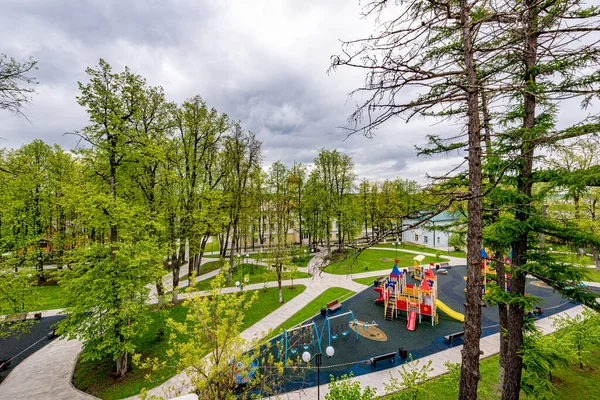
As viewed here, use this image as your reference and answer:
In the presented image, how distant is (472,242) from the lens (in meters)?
4.30

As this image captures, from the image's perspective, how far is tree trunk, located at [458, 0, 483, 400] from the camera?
4219mm

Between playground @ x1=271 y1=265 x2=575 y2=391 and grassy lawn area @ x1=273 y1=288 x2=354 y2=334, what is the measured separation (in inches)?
25.9

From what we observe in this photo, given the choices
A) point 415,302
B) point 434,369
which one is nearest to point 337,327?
point 434,369

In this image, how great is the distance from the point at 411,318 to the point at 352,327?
12.5 feet

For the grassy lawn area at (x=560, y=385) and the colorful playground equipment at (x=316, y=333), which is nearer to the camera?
the grassy lawn area at (x=560, y=385)

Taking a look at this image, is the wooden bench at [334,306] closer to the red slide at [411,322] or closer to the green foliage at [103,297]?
the red slide at [411,322]

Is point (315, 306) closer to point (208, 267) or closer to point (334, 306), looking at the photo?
point (334, 306)

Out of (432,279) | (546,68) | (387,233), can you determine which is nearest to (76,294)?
(387,233)

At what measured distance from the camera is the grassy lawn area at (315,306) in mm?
15171

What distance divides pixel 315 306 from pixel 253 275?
32.1ft

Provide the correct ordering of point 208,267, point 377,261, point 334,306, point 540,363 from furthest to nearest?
point 377,261 < point 208,267 < point 334,306 < point 540,363

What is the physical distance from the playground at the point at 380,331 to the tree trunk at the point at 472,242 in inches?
275

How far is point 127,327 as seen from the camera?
31.9 feet

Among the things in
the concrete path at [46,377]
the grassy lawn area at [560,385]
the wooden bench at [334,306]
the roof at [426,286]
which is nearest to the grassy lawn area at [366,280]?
the wooden bench at [334,306]
